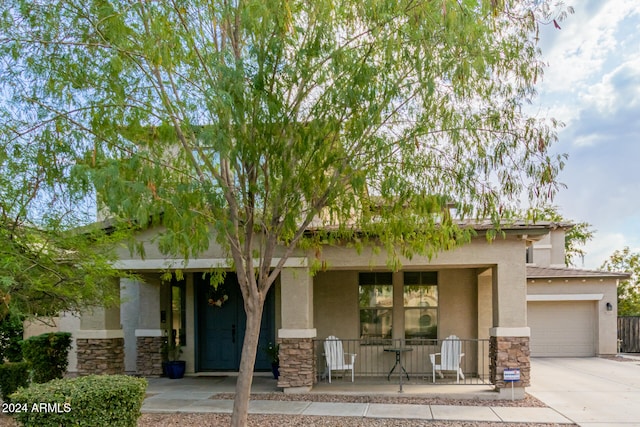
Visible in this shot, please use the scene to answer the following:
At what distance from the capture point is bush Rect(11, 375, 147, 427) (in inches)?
240

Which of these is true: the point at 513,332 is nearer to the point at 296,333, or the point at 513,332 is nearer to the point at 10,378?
the point at 296,333

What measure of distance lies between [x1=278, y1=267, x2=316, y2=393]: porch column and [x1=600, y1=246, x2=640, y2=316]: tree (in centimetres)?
1976

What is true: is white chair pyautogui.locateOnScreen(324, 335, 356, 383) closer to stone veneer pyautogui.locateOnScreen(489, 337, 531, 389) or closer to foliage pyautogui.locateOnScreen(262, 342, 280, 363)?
foliage pyautogui.locateOnScreen(262, 342, 280, 363)

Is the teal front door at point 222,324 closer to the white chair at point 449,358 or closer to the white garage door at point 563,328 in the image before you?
the white chair at point 449,358

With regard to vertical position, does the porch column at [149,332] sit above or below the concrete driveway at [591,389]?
above

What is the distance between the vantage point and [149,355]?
13359mm

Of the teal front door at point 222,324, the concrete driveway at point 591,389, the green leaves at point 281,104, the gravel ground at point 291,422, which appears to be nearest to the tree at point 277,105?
the green leaves at point 281,104

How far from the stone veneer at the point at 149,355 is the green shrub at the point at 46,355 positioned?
8.93 ft

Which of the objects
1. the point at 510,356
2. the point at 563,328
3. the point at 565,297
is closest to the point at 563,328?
the point at 563,328

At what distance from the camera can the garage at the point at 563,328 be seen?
1877 centimetres

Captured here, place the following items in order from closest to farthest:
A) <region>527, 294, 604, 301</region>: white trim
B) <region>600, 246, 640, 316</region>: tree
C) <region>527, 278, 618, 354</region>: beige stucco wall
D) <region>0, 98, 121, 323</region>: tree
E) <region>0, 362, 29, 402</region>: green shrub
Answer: <region>0, 98, 121, 323</region>: tree < <region>0, 362, 29, 402</region>: green shrub < <region>527, 278, 618, 354</region>: beige stucco wall < <region>527, 294, 604, 301</region>: white trim < <region>600, 246, 640, 316</region>: tree

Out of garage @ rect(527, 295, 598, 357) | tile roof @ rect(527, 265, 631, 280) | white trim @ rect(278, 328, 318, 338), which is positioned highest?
tile roof @ rect(527, 265, 631, 280)

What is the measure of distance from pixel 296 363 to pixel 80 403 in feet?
17.0

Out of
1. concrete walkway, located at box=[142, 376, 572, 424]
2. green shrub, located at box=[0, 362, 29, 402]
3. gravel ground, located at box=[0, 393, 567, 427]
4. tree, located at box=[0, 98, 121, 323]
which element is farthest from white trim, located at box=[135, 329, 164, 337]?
tree, located at box=[0, 98, 121, 323]
